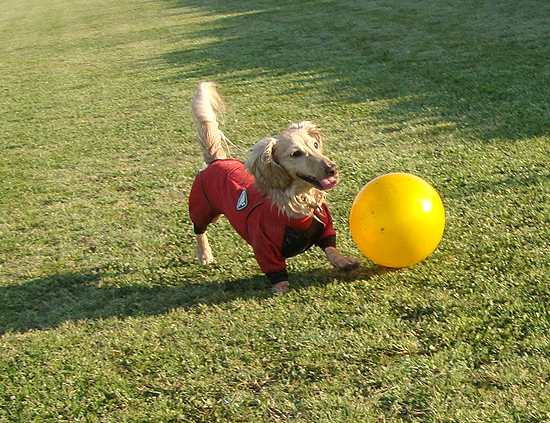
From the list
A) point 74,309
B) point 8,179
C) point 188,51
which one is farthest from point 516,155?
point 188,51

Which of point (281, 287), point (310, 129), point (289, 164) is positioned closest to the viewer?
point (289, 164)

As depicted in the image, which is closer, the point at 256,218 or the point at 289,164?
the point at 289,164

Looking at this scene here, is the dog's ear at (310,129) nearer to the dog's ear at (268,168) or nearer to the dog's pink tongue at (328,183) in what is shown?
the dog's ear at (268,168)

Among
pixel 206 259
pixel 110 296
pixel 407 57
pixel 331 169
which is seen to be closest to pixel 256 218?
pixel 331 169

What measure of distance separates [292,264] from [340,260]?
0.44 m

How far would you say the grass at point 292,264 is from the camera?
10.0 ft

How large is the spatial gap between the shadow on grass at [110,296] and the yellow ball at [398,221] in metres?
0.28

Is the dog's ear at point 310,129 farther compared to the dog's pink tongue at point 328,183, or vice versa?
the dog's ear at point 310,129

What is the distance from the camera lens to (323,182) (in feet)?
12.1

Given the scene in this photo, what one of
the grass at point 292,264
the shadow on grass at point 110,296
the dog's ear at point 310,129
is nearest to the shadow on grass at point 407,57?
the grass at point 292,264

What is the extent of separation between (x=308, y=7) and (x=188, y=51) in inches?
192

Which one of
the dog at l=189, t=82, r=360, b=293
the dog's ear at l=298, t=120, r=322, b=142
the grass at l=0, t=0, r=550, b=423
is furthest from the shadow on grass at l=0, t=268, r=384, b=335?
the dog's ear at l=298, t=120, r=322, b=142

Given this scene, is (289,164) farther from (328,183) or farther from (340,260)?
(340,260)

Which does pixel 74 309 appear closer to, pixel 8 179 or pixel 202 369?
pixel 202 369
